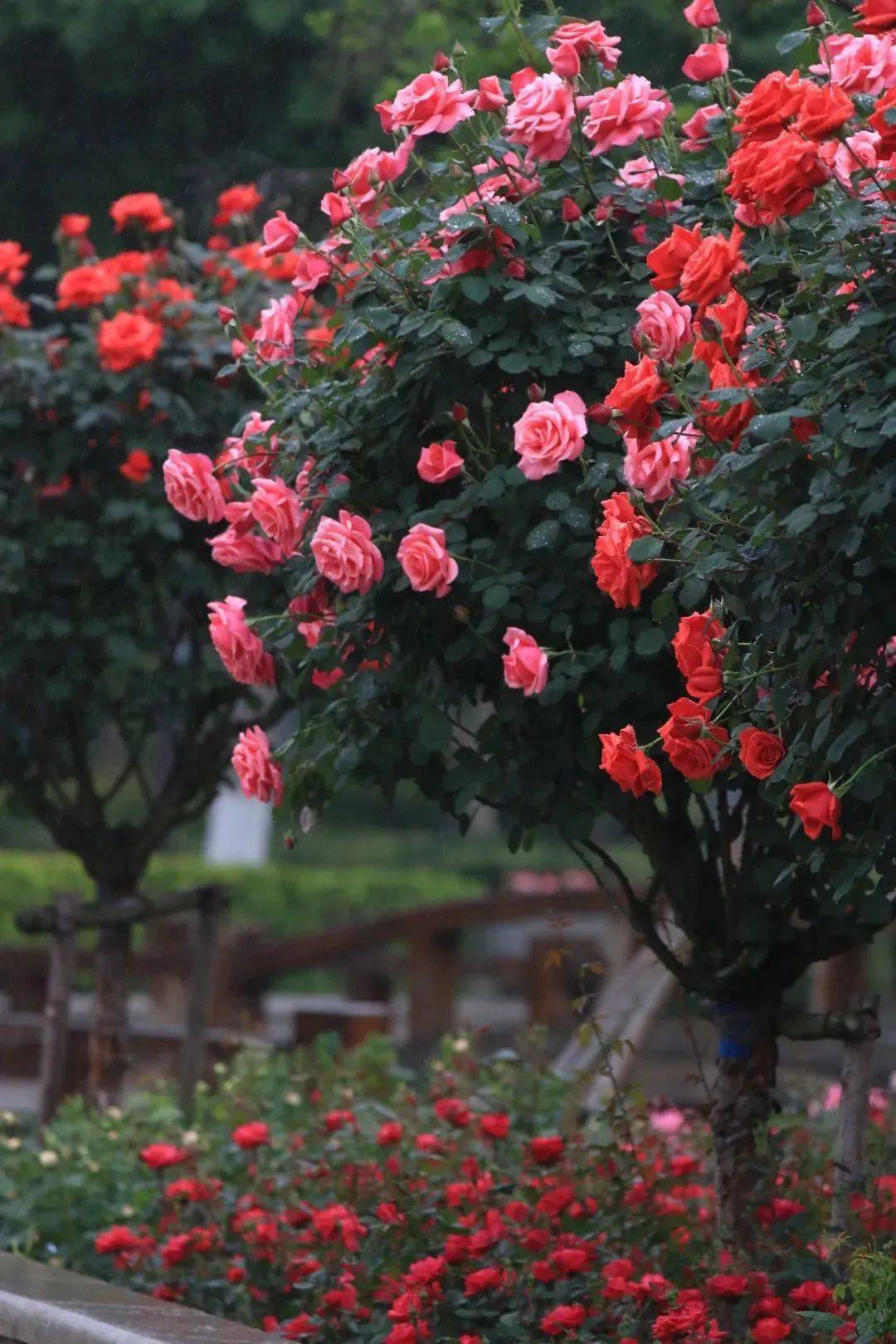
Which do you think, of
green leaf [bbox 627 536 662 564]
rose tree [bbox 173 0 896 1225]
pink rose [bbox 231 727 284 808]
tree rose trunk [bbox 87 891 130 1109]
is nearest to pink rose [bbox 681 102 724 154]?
rose tree [bbox 173 0 896 1225]

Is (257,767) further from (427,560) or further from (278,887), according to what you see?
(278,887)

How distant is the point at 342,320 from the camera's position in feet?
12.4

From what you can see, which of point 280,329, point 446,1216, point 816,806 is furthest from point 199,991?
point 816,806

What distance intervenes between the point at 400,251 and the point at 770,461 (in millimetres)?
1136

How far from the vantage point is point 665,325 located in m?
3.25

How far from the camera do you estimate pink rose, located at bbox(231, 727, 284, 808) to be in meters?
3.79

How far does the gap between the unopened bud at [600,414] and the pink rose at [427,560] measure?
0.32m

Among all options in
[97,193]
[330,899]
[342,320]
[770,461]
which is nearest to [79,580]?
[342,320]

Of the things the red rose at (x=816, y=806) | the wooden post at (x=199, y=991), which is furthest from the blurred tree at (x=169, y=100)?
the red rose at (x=816, y=806)

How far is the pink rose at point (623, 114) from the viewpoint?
11.5 feet

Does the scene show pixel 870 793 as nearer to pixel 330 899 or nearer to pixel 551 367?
pixel 551 367

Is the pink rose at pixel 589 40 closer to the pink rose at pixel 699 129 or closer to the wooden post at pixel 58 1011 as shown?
the pink rose at pixel 699 129

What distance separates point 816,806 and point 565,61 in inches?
59.7

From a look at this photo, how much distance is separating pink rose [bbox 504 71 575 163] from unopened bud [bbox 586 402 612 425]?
50cm
